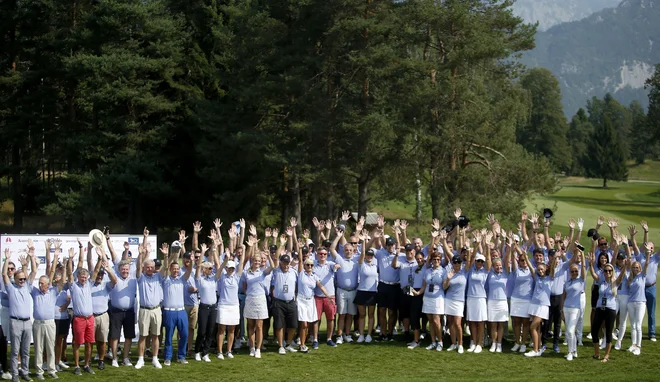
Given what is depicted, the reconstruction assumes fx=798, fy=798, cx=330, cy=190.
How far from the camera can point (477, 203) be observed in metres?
32.2

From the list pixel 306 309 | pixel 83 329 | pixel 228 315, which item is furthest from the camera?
pixel 306 309

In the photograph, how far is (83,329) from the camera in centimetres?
1364

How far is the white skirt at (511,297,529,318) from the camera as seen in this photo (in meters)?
15.2

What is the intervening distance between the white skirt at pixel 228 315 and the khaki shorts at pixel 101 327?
6.51ft

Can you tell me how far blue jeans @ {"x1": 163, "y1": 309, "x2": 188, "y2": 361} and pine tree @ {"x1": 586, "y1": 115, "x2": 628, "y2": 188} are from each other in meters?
81.4

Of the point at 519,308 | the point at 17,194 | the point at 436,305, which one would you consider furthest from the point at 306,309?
the point at 17,194

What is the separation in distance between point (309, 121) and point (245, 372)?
22.1 m

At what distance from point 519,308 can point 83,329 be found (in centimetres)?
800

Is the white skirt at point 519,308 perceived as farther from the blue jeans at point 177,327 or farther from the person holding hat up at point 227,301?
the blue jeans at point 177,327

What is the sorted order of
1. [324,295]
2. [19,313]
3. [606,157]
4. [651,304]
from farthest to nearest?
[606,157], [651,304], [324,295], [19,313]

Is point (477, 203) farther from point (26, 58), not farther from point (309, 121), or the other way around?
point (26, 58)

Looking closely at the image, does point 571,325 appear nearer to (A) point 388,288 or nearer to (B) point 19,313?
(A) point 388,288

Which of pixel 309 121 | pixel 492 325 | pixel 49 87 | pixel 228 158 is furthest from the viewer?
pixel 49 87

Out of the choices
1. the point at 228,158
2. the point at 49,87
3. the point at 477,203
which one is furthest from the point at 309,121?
A: the point at 49,87
